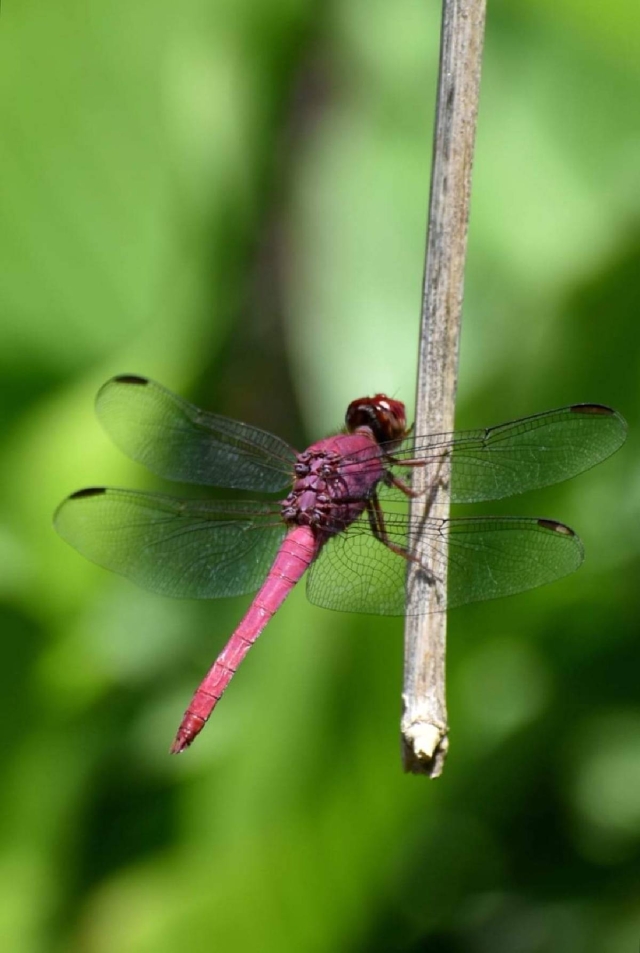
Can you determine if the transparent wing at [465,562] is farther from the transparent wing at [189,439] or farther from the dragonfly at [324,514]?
the transparent wing at [189,439]

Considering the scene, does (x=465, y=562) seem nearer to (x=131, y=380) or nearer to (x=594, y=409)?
(x=594, y=409)

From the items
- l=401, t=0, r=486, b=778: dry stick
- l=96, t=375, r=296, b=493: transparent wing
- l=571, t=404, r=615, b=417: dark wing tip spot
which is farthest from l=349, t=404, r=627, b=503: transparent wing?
l=96, t=375, r=296, b=493: transparent wing

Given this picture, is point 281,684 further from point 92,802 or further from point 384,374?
point 384,374

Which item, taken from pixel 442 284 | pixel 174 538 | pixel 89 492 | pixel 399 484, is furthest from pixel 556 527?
pixel 89 492

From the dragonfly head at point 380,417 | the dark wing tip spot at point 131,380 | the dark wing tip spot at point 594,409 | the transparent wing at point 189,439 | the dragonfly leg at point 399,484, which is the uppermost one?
the dragonfly head at point 380,417

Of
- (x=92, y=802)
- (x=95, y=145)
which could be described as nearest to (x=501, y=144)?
(x=95, y=145)

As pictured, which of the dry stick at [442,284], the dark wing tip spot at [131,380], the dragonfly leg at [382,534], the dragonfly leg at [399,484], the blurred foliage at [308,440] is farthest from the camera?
the dark wing tip spot at [131,380]

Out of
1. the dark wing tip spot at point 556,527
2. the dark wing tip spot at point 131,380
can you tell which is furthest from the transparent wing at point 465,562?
the dark wing tip spot at point 131,380

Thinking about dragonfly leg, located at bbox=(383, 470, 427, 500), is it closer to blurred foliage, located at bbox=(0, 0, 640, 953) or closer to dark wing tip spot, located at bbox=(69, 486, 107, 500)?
blurred foliage, located at bbox=(0, 0, 640, 953)
